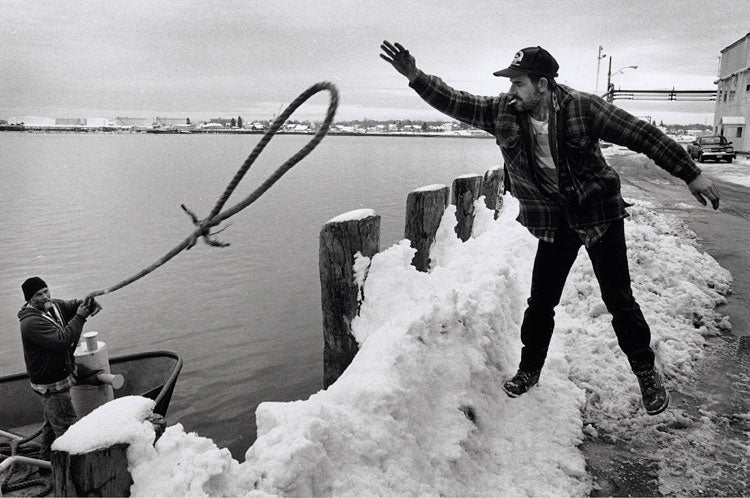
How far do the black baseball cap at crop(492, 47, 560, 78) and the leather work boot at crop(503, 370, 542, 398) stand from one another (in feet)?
6.45

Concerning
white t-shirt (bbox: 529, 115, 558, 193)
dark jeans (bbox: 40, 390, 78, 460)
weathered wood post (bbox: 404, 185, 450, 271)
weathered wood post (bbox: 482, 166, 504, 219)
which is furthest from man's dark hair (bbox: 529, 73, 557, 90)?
dark jeans (bbox: 40, 390, 78, 460)

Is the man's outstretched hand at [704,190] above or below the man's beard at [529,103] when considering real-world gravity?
below

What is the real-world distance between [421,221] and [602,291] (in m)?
2.19

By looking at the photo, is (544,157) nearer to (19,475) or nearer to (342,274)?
(342,274)

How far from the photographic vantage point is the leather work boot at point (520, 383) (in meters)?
3.54

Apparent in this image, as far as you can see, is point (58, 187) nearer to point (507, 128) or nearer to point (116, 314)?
point (116, 314)

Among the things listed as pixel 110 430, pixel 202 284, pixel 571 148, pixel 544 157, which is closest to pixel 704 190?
pixel 571 148

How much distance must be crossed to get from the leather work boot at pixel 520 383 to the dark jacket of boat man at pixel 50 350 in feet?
12.7

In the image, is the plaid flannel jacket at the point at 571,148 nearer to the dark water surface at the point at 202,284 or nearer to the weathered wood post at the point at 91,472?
the weathered wood post at the point at 91,472

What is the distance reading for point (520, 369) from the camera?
12.0 ft

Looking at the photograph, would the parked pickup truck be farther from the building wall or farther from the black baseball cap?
the black baseball cap

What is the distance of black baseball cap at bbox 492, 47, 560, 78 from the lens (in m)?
3.08

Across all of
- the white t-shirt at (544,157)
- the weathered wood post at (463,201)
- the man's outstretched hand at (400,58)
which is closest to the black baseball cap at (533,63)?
the white t-shirt at (544,157)

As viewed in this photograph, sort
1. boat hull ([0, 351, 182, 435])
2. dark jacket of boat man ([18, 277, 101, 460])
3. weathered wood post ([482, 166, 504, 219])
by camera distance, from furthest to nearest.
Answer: weathered wood post ([482, 166, 504, 219]) → boat hull ([0, 351, 182, 435]) → dark jacket of boat man ([18, 277, 101, 460])
